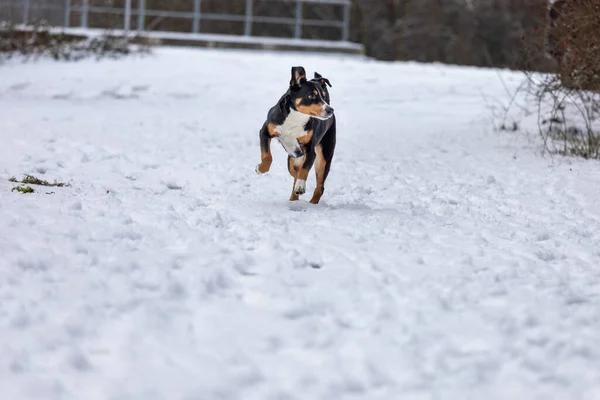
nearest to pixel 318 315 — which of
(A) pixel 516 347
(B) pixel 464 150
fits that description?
(A) pixel 516 347

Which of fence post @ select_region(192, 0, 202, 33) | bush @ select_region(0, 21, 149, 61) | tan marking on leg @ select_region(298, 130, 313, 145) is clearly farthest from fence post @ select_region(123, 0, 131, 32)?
tan marking on leg @ select_region(298, 130, 313, 145)

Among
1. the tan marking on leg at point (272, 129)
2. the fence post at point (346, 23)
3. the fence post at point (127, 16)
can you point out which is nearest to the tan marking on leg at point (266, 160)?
A: the tan marking on leg at point (272, 129)

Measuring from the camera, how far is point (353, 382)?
11.2ft

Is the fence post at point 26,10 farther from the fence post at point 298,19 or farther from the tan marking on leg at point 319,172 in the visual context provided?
the tan marking on leg at point 319,172

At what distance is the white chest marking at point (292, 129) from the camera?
6695 mm

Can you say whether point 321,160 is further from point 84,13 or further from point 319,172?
point 84,13

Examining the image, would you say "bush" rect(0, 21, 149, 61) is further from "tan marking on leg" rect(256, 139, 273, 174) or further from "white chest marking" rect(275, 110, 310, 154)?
"white chest marking" rect(275, 110, 310, 154)

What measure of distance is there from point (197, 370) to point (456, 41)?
31.1 meters

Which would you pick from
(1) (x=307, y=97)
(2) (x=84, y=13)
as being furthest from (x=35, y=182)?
(2) (x=84, y=13)

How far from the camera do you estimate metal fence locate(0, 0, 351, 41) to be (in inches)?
864

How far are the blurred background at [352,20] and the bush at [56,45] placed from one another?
0.74 meters

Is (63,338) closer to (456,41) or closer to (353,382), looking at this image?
(353,382)

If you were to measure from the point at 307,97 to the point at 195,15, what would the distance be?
1849 centimetres

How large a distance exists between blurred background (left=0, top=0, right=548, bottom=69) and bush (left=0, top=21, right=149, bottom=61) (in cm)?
74
